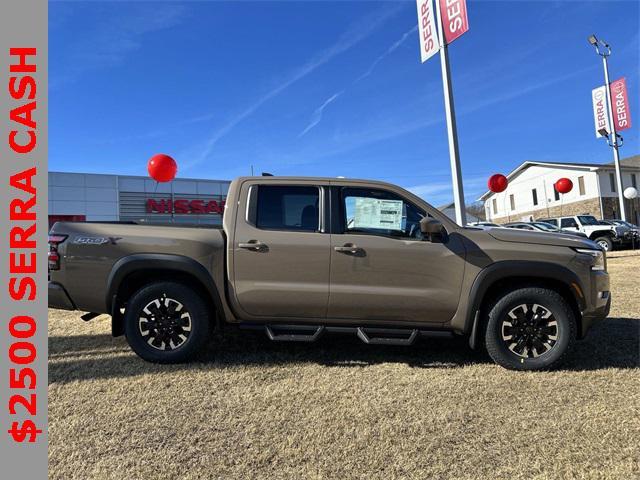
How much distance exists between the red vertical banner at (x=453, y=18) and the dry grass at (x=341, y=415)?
7.79 metres

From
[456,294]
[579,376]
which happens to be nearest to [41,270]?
[456,294]

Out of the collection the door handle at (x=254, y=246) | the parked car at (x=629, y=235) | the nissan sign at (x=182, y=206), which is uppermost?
the nissan sign at (x=182, y=206)

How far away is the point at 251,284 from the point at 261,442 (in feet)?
5.34

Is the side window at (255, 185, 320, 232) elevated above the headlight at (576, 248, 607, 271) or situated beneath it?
elevated above

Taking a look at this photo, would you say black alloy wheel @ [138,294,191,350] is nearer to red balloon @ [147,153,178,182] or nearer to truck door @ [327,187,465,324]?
truck door @ [327,187,465,324]

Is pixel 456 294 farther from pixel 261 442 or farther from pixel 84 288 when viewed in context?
pixel 84 288

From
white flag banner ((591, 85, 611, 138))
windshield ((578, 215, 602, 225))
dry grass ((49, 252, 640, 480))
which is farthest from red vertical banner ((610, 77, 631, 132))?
dry grass ((49, 252, 640, 480))

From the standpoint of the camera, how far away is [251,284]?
13.6ft

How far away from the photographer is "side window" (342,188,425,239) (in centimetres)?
416

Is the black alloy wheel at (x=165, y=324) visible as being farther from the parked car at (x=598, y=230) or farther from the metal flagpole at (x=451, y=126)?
the parked car at (x=598, y=230)

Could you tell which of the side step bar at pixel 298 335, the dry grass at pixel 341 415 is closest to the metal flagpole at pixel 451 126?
the dry grass at pixel 341 415

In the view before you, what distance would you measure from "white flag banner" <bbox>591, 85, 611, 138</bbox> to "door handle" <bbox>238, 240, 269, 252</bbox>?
81.8 ft

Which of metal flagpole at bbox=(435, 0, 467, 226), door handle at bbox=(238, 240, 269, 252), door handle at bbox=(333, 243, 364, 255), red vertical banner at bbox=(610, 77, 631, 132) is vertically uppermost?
red vertical banner at bbox=(610, 77, 631, 132)

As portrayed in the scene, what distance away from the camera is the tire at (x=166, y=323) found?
13.7 feet
